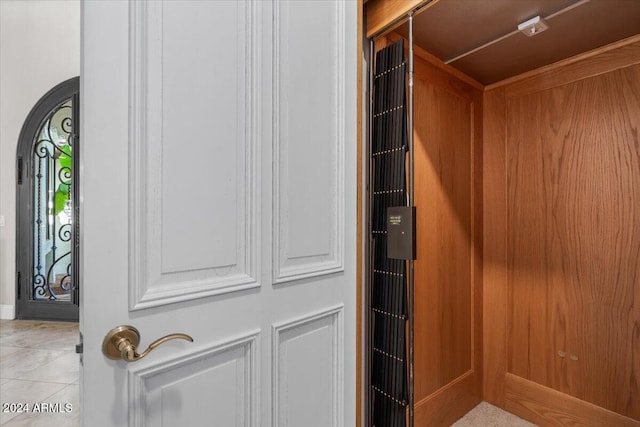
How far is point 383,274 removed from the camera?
1426 millimetres

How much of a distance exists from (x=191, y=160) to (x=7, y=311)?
4.17 m

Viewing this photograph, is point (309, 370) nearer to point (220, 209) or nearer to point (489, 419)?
point (220, 209)

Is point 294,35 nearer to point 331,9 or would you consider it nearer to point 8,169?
point 331,9

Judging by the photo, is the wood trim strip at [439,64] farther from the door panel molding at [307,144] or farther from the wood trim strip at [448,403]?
the wood trim strip at [448,403]

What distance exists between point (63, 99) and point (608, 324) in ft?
15.6

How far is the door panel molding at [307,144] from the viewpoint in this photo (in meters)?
1.06

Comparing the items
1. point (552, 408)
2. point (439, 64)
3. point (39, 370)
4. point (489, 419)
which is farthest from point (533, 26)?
point (39, 370)

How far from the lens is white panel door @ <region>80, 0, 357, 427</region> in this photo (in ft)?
2.36

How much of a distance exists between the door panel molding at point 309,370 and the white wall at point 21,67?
12.8 ft

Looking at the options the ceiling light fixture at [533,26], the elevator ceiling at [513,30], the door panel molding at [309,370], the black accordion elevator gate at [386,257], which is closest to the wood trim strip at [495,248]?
the elevator ceiling at [513,30]

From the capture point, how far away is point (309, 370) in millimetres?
1156

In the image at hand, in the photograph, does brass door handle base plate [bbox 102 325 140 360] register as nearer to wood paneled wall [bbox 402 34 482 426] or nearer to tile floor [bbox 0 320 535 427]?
wood paneled wall [bbox 402 34 482 426]

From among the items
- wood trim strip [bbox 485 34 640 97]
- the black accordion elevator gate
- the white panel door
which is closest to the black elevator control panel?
the black accordion elevator gate

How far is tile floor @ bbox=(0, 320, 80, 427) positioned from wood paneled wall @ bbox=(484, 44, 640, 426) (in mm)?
2551
